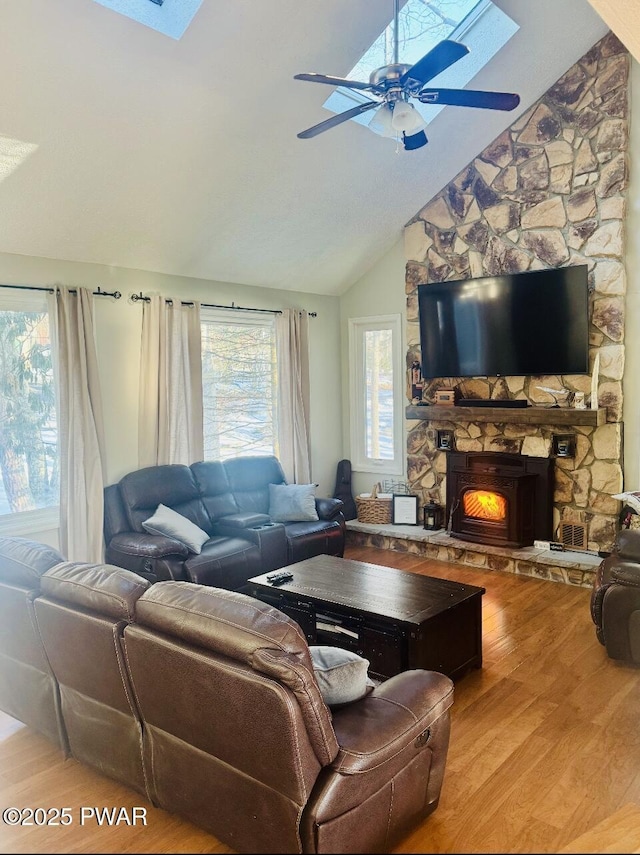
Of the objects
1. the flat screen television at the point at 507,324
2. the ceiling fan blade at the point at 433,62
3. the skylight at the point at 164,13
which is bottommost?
the flat screen television at the point at 507,324

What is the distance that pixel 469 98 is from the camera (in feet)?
11.8

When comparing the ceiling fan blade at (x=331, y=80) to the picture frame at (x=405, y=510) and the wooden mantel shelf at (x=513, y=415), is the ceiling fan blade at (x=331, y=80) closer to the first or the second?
the wooden mantel shelf at (x=513, y=415)


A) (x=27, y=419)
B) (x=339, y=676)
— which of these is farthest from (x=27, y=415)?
(x=339, y=676)

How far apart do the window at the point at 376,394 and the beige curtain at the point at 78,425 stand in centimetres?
313

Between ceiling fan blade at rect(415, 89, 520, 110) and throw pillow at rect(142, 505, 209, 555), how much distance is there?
3336 millimetres

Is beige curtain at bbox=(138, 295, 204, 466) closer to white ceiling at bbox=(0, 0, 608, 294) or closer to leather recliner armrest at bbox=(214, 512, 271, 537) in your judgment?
white ceiling at bbox=(0, 0, 608, 294)

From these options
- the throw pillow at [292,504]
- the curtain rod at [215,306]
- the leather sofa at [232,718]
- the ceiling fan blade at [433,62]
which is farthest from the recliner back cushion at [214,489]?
the ceiling fan blade at [433,62]

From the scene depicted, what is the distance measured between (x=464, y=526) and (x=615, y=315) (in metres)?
2.31

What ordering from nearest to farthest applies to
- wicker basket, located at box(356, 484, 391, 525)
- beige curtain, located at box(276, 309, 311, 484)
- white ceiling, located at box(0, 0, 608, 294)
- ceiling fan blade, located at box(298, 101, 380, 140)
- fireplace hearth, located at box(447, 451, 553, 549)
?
ceiling fan blade, located at box(298, 101, 380, 140)
white ceiling, located at box(0, 0, 608, 294)
fireplace hearth, located at box(447, 451, 553, 549)
beige curtain, located at box(276, 309, 311, 484)
wicker basket, located at box(356, 484, 391, 525)

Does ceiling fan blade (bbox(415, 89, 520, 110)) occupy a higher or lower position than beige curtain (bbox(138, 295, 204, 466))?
higher

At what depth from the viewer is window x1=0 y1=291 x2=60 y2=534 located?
482cm

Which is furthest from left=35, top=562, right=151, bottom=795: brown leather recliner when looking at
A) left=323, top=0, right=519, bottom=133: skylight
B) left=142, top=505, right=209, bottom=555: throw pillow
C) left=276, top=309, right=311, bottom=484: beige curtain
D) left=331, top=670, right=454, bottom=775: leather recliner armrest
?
left=276, top=309, right=311, bottom=484: beige curtain

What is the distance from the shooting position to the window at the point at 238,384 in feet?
20.7

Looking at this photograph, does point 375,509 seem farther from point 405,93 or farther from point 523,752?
point 405,93
